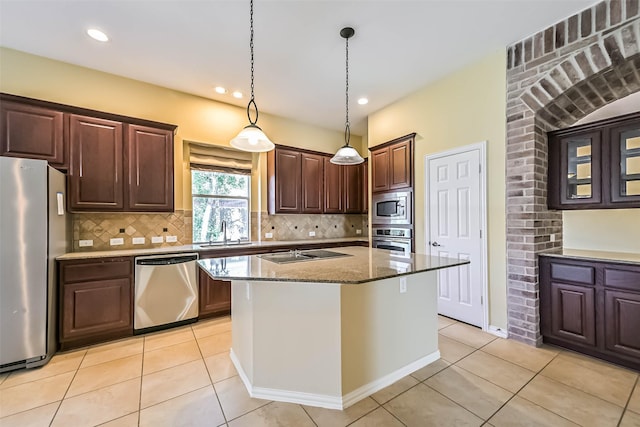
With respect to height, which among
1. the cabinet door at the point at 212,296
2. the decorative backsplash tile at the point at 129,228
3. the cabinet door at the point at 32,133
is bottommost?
the cabinet door at the point at 212,296

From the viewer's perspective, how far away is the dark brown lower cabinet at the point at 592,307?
7.40 feet

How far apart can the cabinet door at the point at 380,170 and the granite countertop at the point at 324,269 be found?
2.09 meters

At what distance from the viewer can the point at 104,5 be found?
2.27m

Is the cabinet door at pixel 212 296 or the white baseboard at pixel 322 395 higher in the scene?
the cabinet door at pixel 212 296

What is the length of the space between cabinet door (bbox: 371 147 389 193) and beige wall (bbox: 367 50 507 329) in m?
0.48

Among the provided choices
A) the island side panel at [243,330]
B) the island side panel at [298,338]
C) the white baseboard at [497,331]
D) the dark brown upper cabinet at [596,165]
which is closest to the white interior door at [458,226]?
the white baseboard at [497,331]

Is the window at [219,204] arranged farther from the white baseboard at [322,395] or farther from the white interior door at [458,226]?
the white interior door at [458,226]

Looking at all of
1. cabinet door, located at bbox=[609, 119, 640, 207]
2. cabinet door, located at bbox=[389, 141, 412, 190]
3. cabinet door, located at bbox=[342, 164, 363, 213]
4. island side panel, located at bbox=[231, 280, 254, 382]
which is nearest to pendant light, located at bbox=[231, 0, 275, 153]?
island side panel, located at bbox=[231, 280, 254, 382]

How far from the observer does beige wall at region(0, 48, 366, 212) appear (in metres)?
2.91

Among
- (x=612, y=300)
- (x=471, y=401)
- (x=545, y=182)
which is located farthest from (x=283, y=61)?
(x=612, y=300)

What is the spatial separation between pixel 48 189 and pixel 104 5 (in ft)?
5.51

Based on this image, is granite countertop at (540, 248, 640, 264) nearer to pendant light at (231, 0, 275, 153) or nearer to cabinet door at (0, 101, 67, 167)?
pendant light at (231, 0, 275, 153)

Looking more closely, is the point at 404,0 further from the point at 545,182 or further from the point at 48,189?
the point at 48,189

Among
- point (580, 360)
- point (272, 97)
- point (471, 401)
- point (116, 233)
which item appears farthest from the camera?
point (272, 97)
